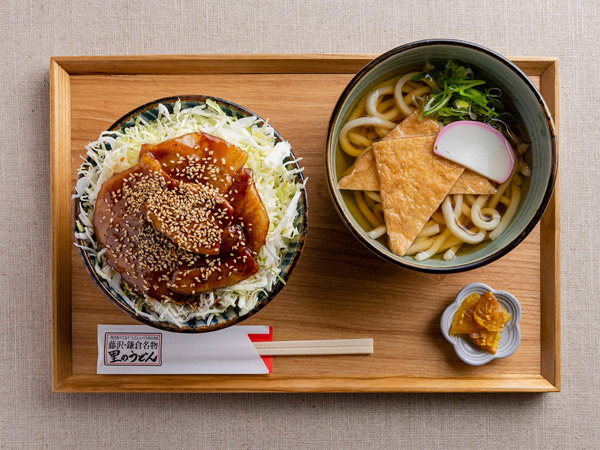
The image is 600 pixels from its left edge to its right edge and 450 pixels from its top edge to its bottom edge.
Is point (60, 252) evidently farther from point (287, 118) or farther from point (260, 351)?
point (287, 118)

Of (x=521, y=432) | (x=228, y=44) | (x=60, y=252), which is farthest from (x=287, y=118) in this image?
(x=521, y=432)

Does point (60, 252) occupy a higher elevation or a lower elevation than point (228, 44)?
lower

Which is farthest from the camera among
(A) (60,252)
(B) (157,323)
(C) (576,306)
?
(C) (576,306)

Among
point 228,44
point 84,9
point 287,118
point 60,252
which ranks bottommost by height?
point 60,252

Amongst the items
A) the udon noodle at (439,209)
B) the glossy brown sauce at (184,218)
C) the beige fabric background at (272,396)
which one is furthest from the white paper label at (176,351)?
the udon noodle at (439,209)

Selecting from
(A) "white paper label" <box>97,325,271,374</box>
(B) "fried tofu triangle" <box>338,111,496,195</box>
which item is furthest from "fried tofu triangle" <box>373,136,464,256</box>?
(A) "white paper label" <box>97,325,271,374</box>

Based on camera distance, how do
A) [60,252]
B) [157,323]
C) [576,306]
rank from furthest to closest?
1. [576,306]
2. [60,252]
3. [157,323]

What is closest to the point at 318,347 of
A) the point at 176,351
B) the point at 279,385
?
the point at 279,385
